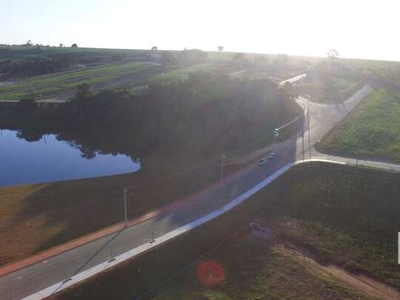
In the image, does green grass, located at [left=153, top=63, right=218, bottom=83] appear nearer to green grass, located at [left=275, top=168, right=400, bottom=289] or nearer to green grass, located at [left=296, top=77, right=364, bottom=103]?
green grass, located at [left=296, top=77, right=364, bottom=103]

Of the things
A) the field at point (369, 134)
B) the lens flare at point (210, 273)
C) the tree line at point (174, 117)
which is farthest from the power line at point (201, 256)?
the tree line at point (174, 117)

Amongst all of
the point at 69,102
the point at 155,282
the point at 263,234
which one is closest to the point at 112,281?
the point at 155,282

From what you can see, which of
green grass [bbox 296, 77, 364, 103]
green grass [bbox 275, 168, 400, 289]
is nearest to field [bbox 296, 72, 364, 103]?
green grass [bbox 296, 77, 364, 103]

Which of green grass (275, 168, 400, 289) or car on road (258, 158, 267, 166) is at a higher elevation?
car on road (258, 158, 267, 166)

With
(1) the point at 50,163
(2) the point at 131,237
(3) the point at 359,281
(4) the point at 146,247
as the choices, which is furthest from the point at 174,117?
(3) the point at 359,281

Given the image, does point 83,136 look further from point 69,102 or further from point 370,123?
point 370,123

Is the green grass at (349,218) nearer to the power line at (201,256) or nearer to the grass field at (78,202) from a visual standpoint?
the power line at (201,256)

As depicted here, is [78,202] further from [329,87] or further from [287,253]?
[329,87]
